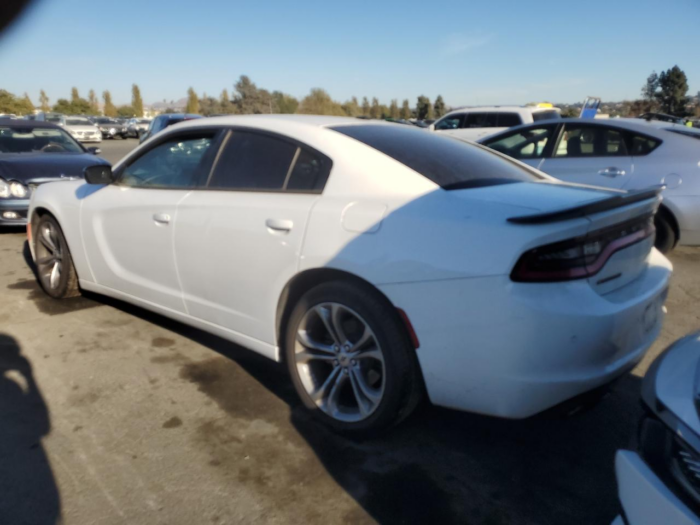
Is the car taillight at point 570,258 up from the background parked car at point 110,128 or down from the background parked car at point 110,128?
up

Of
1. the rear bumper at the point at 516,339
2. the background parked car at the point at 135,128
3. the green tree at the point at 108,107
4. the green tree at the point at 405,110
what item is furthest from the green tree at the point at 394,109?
the rear bumper at the point at 516,339

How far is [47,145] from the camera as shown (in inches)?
339

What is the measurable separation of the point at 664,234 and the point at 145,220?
490 cm

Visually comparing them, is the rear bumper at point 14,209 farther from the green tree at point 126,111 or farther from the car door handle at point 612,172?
the green tree at point 126,111

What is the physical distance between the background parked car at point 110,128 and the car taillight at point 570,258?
42117 mm

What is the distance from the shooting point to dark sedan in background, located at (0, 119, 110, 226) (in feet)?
23.3

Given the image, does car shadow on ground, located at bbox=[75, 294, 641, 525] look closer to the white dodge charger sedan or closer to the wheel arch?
the white dodge charger sedan

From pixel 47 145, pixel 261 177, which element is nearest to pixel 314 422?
pixel 261 177

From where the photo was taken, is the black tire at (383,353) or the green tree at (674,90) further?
the green tree at (674,90)

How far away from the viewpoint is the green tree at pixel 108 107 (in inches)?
3314

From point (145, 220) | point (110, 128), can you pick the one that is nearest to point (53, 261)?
point (145, 220)

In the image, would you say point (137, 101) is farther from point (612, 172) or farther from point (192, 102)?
point (612, 172)

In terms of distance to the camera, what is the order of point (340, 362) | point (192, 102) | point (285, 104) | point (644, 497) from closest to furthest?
point (644, 497), point (340, 362), point (285, 104), point (192, 102)

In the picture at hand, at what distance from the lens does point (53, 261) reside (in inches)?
192
